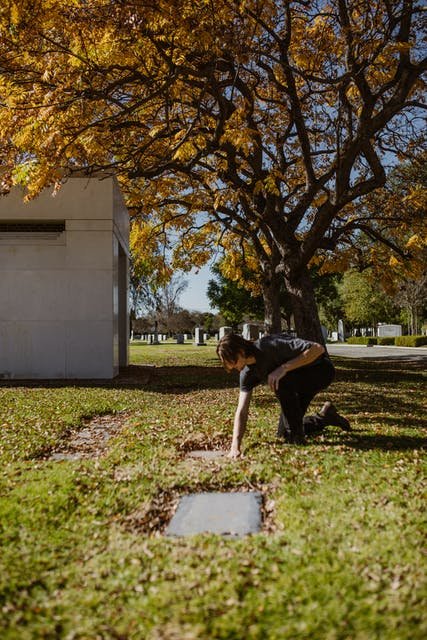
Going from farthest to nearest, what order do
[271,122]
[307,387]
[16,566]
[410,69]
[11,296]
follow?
[271,122] < [11,296] < [410,69] < [307,387] < [16,566]

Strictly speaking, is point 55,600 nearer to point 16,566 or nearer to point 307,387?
point 16,566

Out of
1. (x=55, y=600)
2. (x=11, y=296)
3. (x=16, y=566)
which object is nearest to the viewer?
(x=55, y=600)

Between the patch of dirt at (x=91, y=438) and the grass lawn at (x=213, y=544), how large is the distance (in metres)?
0.16

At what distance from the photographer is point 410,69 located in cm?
1065

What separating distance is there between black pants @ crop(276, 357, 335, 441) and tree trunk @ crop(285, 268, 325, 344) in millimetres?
8492

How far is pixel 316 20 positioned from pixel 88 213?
722cm

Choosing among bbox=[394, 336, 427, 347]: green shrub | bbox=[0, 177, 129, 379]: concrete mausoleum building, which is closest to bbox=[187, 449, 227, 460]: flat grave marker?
bbox=[0, 177, 129, 379]: concrete mausoleum building

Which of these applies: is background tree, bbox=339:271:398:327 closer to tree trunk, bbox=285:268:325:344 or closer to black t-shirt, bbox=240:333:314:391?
tree trunk, bbox=285:268:325:344

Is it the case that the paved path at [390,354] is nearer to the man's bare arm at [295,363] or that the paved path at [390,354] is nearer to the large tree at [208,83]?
the large tree at [208,83]

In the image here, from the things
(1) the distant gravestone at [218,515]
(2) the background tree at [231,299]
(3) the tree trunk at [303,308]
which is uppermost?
(2) the background tree at [231,299]

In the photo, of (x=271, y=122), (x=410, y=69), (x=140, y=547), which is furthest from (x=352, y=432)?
(x=271, y=122)

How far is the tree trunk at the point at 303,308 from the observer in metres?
14.3

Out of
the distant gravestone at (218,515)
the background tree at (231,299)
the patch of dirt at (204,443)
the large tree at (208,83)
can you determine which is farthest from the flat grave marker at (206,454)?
the background tree at (231,299)

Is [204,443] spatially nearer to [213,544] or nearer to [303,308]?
[213,544]
